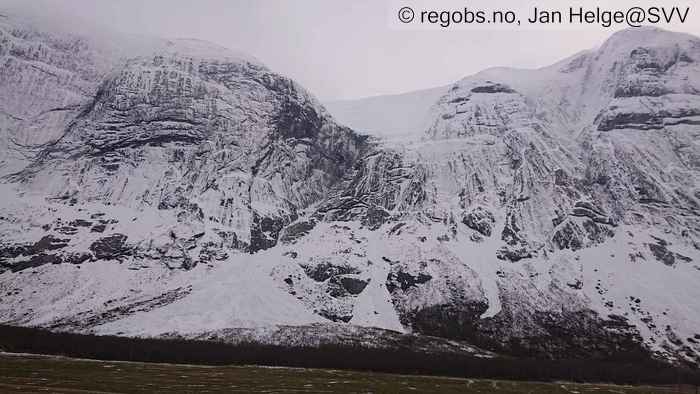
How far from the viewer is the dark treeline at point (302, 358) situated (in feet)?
576

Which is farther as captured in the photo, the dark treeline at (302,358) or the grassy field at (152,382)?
the dark treeline at (302,358)

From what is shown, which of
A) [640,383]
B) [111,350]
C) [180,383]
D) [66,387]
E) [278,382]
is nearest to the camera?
[66,387]

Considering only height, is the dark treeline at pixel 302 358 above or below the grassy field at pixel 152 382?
above

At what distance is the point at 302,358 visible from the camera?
617ft

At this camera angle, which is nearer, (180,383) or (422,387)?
(180,383)

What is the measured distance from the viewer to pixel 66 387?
86875mm

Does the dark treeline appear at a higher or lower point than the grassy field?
higher

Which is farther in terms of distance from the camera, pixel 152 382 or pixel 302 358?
pixel 302 358

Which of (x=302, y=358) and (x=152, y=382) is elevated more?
(x=302, y=358)

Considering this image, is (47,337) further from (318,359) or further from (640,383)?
(640,383)

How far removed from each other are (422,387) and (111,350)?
96874 millimetres

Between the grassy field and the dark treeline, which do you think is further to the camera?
the dark treeline

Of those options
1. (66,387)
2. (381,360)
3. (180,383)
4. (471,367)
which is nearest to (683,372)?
(471,367)

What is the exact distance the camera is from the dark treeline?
576 feet
